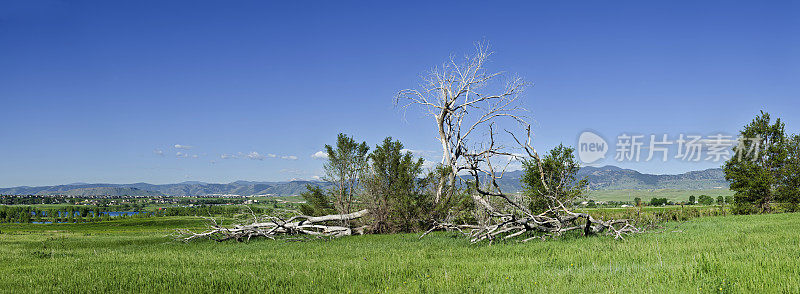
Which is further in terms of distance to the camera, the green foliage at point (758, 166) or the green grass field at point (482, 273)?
the green foliage at point (758, 166)

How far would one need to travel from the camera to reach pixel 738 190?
39.3 metres

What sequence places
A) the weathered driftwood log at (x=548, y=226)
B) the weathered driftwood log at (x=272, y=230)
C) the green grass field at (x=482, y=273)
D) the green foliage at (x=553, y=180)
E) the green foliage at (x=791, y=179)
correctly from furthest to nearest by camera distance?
the green foliage at (x=791, y=179), the green foliage at (x=553, y=180), the weathered driftwood log at (x=272, y=230), the weathered driftwood log at (x=548, y=226), the green grass field at (x=482, y=273)

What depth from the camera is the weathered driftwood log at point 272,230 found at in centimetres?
1908

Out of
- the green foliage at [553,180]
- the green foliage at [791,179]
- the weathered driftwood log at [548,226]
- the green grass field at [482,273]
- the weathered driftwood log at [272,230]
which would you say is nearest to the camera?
the green grass field at [482,273]

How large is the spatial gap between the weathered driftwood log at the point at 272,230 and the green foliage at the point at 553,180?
33.8 feet

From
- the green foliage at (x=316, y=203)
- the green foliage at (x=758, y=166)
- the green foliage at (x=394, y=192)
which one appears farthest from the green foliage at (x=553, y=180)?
the green foliage at (x=758, y=166)

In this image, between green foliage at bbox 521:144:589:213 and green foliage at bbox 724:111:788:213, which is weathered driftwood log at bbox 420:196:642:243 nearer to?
green foliage at bbox 521:144:589:213

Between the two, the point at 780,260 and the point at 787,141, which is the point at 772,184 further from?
the point at 780,260

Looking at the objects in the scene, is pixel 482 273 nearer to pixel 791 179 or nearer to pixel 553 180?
pixel 553 180

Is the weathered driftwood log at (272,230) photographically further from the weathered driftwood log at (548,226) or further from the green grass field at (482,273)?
the green grass field at (482,273)

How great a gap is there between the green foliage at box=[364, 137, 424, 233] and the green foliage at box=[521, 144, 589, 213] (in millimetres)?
7138

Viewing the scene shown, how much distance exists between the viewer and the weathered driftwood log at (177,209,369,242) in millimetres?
19078

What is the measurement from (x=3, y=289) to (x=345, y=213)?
16.0 meters

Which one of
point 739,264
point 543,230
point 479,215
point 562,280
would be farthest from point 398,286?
point 479,215
